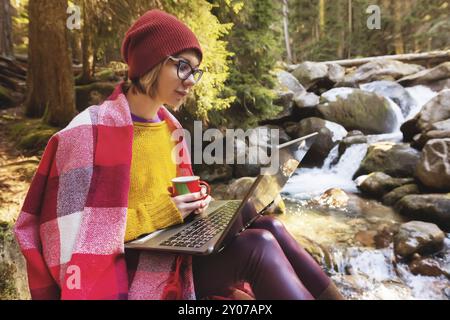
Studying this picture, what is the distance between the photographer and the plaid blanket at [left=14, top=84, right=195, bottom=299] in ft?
4.12

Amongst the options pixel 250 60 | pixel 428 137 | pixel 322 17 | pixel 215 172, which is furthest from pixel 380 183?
pixel 322 17

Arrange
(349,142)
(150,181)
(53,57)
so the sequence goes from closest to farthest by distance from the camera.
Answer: (150,181) < (53,57) < (349,142)

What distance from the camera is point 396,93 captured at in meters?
11.9

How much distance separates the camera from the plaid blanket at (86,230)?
1256 millimetres

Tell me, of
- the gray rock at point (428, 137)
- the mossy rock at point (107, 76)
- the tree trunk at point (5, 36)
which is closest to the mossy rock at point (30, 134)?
the mossy rock at point (107, 76)

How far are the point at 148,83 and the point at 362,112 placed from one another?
10071 mm

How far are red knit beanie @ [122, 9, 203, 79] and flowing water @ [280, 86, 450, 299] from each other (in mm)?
3416

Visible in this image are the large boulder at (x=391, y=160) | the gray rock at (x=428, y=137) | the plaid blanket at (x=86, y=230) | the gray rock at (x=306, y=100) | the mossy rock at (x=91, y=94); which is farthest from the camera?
the gray rock at (x=306, y=100)

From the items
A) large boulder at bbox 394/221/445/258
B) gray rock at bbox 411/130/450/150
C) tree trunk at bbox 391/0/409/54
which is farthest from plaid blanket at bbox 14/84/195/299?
tree trunk at bbox 391/0/409/54

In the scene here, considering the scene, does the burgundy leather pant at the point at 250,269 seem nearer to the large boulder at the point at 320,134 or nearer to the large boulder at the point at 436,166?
the large boulder at the point at 436,166

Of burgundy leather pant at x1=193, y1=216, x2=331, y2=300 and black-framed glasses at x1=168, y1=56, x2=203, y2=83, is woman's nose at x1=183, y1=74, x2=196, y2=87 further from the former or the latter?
burgundy leather pant at x1=193, y1=216, x2=331, y2=300

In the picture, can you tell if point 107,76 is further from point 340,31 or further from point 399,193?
point 340,31

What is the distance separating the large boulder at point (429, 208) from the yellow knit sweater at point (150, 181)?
16.1 ft

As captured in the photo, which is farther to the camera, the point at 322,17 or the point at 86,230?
the point at 322,17
